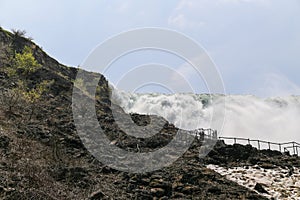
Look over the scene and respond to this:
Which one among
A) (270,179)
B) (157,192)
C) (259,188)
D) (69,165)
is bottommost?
(157,192)

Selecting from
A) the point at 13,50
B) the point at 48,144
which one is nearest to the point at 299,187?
the point at 48,144

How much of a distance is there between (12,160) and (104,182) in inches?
208

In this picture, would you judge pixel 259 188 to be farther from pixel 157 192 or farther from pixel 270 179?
pixel 157 192

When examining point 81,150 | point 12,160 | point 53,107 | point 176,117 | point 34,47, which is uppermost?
point 34,47

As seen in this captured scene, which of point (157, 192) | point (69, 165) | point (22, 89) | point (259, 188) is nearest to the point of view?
point (157, 192)

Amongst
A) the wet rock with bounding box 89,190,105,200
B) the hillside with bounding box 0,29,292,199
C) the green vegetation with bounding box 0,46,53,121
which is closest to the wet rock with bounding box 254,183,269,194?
the hillside with bounding box 0,29,292,199

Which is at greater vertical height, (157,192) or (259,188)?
(259,188)

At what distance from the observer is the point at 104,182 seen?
20.8 m

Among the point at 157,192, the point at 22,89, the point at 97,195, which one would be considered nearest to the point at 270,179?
the point at 157,192

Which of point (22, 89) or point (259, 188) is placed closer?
point (259, 188)

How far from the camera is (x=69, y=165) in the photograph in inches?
885

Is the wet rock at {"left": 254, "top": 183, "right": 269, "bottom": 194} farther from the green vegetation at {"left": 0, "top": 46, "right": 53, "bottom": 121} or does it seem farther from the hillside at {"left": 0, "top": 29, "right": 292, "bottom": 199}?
the green vegetation at {"left": 0, "top": 46, "right": 53, "bottom": 121}

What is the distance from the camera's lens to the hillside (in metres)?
17.5

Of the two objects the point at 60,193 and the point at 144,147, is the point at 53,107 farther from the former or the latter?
the point at 60,193
